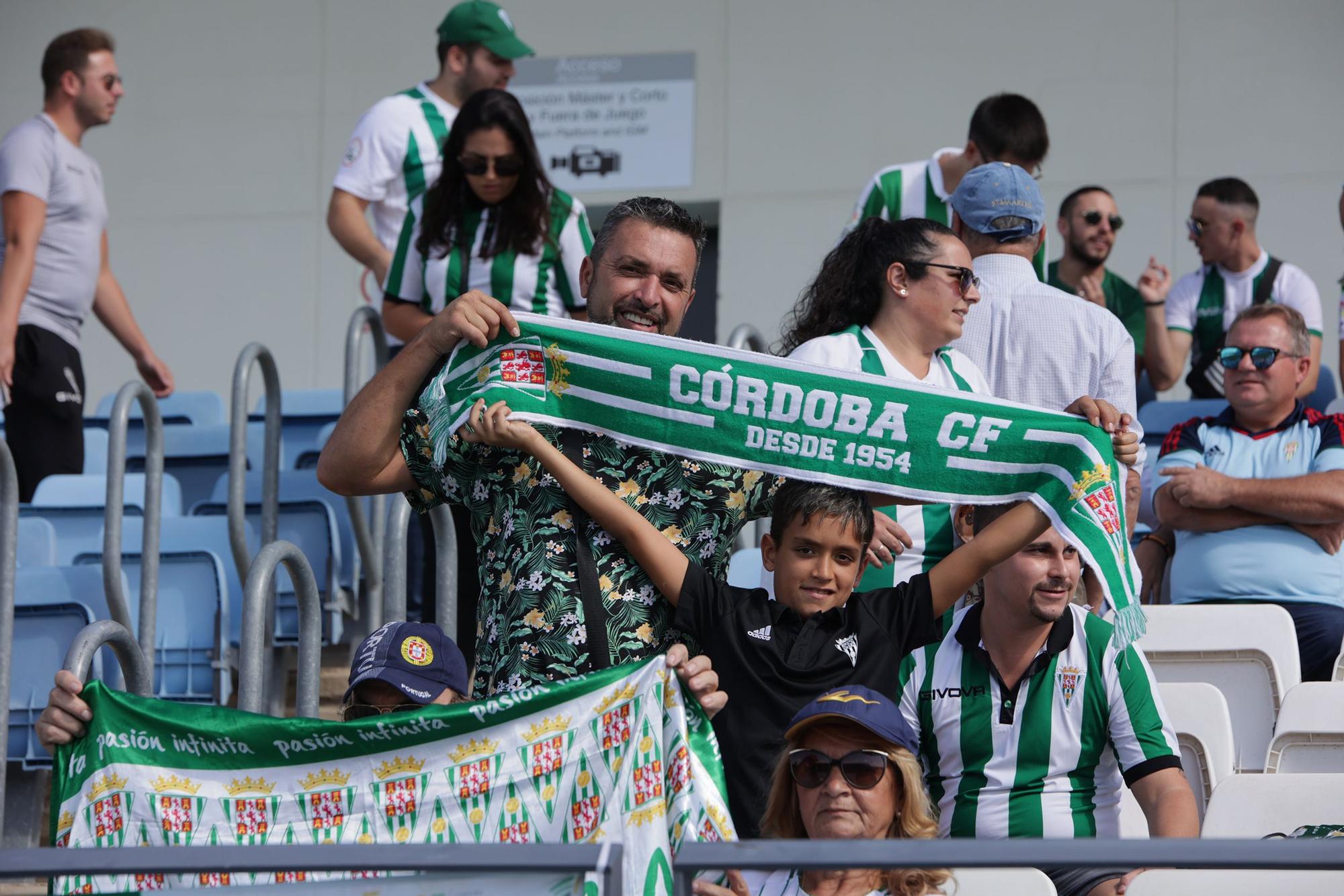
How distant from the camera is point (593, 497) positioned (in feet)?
10.6

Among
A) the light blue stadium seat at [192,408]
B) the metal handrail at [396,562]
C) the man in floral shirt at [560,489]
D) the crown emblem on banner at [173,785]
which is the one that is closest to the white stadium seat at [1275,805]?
the man in floral shirt at [560,489]

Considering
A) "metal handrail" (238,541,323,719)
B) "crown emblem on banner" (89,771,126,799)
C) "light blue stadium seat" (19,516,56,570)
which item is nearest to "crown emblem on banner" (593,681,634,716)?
"crown emblem on banner" (89,771,126,799)

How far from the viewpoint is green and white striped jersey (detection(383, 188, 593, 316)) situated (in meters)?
5.54

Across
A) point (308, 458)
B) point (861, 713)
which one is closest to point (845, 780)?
point (861, 713)

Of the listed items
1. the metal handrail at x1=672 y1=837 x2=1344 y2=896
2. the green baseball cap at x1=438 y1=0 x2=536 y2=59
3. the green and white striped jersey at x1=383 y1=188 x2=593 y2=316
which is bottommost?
the metal handrail at x1=672 y1=837 x2=1344 y2=896

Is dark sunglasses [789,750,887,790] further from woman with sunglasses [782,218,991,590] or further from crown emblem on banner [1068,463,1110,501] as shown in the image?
woman with sunglasses [782,218,991,590]

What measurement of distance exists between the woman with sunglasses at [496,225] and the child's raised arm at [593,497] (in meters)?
2.28

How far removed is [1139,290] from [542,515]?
4758mm

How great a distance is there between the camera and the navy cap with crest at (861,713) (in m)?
3.05

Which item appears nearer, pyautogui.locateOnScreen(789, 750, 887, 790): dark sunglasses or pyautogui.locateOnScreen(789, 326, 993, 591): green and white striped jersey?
pyautogui.locateOnScreen(789, 750, 887, 790): dark sunglasses

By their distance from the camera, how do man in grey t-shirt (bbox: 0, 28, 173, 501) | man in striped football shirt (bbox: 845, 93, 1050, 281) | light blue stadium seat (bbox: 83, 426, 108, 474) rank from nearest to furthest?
man in striped football shirt (bbox: 845, 93, 1050, 281), man in grey t-shirt (bbox: 0, 28, 173, 501), light blue stadium seat (bbox: 83, 426, 108, 474)

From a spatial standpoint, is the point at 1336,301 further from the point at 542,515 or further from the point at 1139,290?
the point at 542,515

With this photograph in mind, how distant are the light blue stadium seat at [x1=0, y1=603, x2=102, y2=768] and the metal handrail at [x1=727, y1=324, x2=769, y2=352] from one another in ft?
6.81

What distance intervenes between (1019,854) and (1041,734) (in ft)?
5.37
